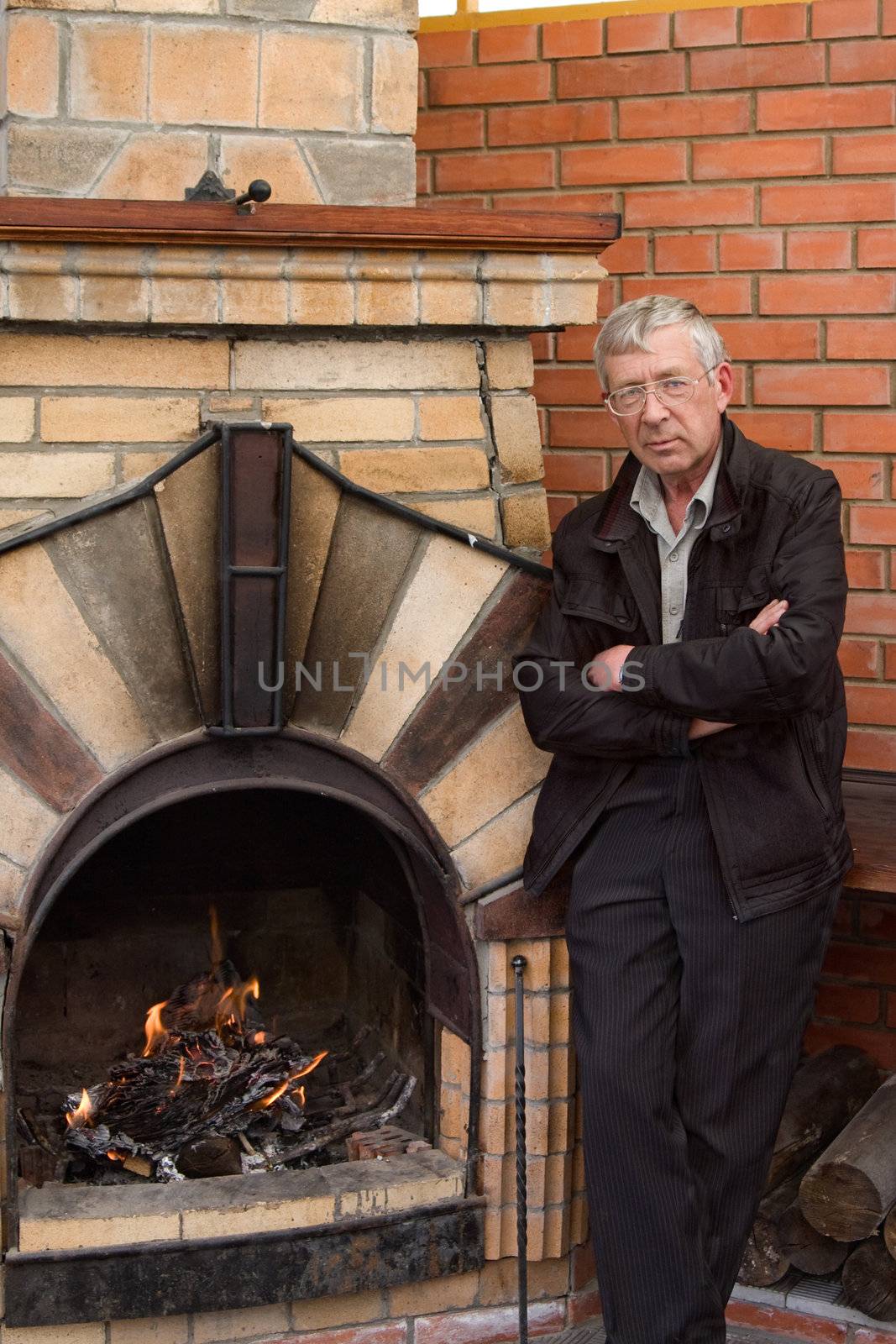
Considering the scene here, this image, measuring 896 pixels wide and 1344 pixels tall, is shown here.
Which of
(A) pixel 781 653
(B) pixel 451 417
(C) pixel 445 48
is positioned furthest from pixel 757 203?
(A) pixel 781 653

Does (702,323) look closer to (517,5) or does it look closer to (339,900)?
(517,5)

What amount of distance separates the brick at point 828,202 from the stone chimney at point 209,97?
34.2 inches

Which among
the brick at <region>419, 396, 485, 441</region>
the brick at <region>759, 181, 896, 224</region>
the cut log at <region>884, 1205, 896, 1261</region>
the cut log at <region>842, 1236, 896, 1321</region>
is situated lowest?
the cut log at <region>842, 1236, 896, 1321</region>

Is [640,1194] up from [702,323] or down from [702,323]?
down

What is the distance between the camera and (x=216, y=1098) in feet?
10.7

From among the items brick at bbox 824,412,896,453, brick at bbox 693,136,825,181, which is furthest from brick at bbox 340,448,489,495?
brick at bbox 693,136,825,181

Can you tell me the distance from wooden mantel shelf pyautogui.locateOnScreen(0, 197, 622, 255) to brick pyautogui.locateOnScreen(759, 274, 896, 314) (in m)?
0.74

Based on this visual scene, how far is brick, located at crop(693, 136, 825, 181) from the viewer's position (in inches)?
134

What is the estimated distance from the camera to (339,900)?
364 cm

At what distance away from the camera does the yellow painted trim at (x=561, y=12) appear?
3465 millimetres

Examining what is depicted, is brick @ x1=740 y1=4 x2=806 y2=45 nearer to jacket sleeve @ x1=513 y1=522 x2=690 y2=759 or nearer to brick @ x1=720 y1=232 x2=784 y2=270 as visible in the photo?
brick @ x1=720 y1=232 x2=784 y2=270

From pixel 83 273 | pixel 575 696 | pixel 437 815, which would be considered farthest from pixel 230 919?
pixel 83 273

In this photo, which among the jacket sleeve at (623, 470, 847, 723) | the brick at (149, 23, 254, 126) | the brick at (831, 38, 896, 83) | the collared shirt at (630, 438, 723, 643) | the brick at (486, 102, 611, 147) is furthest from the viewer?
the brick at (486, 102, 611, 147)

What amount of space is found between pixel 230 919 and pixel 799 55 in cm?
221
